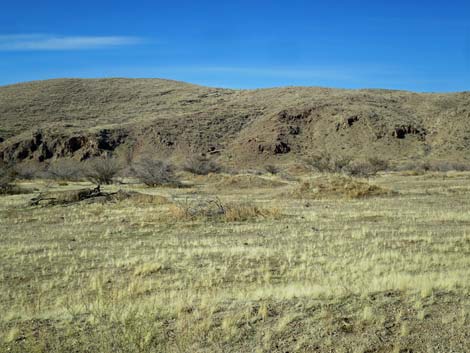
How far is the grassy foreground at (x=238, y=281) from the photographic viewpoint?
6.01 meters

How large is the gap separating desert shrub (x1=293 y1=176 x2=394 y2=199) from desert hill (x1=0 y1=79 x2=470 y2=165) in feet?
131

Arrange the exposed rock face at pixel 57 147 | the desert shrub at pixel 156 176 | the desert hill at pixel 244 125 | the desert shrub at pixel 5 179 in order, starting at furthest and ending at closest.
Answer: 1. the desert hill at pixel 244 125
2. the exposed rock face at pixel 57 147
3. the desert shrub at pixel 156 176
4. the desert shrub at pixel 5 179

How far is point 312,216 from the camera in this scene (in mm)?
19734

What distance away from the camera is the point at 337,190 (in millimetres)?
28641

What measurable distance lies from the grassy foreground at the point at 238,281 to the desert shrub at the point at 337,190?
22.1 feet

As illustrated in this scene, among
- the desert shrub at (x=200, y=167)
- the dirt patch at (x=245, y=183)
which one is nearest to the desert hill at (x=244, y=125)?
the desert shrub at (x=200, y=167)

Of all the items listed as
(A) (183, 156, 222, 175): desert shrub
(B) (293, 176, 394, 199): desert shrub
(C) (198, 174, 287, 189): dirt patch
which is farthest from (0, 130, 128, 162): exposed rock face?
(B) (293, 176, 394, 199): desert shrub

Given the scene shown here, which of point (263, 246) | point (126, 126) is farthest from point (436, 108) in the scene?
point (263, 246)

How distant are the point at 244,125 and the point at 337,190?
5412cm

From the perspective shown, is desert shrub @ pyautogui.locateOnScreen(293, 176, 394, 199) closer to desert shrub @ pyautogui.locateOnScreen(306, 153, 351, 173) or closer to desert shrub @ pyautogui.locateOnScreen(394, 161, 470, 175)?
desert shrub @ pyautogui.locateOnScreen(306, 153, 351, 173)

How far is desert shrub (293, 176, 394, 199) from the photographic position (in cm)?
2803

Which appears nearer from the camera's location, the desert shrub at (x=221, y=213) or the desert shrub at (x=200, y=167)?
the desert shrub at (x=221, y=213)

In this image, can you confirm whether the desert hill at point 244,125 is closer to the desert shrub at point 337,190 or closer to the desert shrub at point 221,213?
the desert shrub at point 337,190

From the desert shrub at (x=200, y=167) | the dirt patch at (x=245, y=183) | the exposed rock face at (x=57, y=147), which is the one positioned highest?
the exposed rock face at (x=57, y=147)
